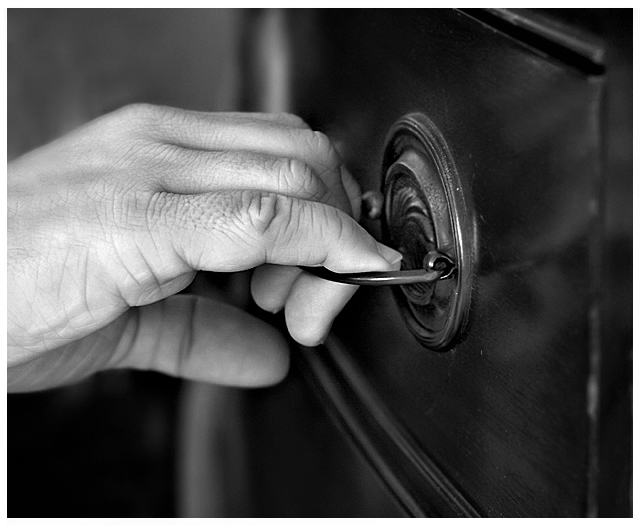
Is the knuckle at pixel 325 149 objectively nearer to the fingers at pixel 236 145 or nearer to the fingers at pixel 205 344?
the fingers at pixel 236 145

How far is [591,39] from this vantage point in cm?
17

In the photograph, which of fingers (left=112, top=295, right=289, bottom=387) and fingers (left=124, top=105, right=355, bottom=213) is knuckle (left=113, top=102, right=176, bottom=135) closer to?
fingers (left=124, top=105, right=355, bottom=213)

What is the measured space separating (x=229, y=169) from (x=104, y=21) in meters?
0.28

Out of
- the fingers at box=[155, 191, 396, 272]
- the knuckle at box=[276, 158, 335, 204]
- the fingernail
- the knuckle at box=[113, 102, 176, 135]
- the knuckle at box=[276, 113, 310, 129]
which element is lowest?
the fingernail

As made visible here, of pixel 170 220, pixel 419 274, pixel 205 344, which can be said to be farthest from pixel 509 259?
pixel 205 344

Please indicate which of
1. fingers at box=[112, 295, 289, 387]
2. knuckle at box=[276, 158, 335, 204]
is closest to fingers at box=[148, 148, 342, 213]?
knuckle at box=[276, 158, 335, 204]

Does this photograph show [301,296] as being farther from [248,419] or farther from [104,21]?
[104,21]

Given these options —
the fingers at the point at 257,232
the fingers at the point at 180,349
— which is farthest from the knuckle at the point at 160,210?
the fingers at the point at 180,349

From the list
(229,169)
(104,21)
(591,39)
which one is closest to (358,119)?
(229,169)

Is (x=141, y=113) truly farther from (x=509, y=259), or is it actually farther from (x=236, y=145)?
(x=509, y=259)

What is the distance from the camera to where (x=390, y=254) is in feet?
0.97

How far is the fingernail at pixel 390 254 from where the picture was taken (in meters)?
0.29

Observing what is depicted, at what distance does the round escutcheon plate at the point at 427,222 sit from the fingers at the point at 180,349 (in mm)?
185

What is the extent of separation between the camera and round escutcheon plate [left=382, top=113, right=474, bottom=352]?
0.82 ft
